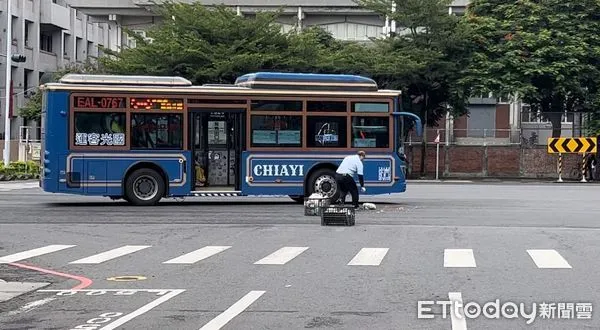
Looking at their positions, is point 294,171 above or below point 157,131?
below

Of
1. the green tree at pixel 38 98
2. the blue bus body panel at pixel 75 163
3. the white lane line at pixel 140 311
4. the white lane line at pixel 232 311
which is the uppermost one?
the green tree at pixel 38 98

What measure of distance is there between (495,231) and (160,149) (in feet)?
32.7

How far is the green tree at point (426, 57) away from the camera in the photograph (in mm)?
51219

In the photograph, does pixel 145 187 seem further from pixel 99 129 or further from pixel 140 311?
pixel 140 311

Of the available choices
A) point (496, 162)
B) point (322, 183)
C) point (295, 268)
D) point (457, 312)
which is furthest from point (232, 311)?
point (496, 162)

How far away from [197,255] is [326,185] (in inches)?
440

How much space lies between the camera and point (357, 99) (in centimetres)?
2678

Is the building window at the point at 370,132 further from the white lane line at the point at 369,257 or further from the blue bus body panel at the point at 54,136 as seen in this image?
the white lane line at the point at 369,257

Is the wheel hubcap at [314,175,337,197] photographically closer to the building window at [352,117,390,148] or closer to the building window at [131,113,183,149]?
the building window at [352,117,390,148]

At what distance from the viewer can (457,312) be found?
33.2 ft

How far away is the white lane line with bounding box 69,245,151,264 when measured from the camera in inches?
584

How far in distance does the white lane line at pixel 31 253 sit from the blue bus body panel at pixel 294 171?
9.69 m

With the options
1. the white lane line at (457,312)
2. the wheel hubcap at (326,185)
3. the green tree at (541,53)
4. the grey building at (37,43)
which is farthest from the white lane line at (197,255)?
the grey building at (37,43)

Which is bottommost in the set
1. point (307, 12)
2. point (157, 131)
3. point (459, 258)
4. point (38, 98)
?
point (459, 258)
